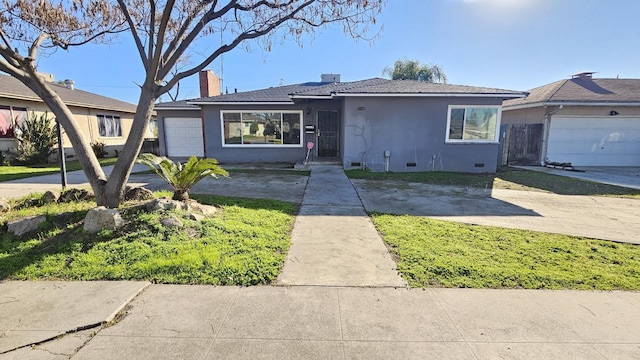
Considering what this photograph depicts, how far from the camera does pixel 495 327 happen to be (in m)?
2.56

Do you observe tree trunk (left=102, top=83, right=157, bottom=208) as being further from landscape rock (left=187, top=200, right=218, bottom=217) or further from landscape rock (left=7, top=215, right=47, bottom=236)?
landscape rock (left=187, top=200, right=218, bottom=217)

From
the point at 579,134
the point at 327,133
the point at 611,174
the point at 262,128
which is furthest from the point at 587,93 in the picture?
the point at 262,128

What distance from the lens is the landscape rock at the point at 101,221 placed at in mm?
4246

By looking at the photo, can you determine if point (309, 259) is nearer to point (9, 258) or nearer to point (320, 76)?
point (9, 258)

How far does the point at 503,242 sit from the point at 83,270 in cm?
555

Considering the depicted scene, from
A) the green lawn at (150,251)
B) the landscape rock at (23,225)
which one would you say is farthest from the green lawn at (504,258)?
the landscape rock at (23,225)

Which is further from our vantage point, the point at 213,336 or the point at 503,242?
the point at 503,242

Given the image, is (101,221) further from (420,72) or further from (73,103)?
(420,72)

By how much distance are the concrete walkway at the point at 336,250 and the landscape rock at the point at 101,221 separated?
8.41ft

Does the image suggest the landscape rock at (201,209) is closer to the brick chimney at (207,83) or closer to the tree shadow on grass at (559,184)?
the tree shadow on grass at (559,184)

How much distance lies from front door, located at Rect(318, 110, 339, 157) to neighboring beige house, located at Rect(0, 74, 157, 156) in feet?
40.0

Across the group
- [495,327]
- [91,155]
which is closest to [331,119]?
[91,155]

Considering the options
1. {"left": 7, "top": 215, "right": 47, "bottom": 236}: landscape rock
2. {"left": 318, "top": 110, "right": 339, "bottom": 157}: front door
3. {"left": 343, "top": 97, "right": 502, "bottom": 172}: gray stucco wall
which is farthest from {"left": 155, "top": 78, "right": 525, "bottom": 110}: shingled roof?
{"left": 7, "top": 215, "right": 47, "bottom": 236}: landscape rock

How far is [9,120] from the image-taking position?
42.9 ft
